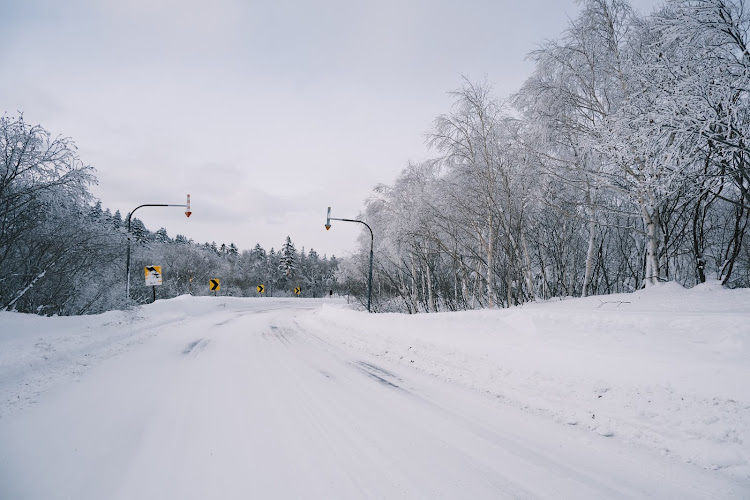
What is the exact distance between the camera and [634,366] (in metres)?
4.47

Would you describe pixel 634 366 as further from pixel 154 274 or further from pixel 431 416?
pixel 154 274

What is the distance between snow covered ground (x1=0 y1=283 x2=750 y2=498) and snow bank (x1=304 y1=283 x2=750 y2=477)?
0.02 metres

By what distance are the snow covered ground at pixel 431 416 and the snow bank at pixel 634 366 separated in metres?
0.02

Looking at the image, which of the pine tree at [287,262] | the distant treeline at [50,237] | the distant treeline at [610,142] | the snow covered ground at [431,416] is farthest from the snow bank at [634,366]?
the pine tree at [287,262]

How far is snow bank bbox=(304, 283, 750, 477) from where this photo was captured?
3.45m

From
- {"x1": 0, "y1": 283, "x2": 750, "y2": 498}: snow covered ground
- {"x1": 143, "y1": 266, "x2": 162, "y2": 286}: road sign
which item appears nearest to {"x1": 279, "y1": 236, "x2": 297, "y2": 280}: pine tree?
{"x1": 143, "y1": 266, "x2": 162, "y2": 286}: road sign

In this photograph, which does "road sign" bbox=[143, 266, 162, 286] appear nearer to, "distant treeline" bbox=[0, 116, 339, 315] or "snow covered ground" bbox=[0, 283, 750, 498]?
"distant treeline" bbox=[0, 116, 339, 315]

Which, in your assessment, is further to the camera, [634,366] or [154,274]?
[154,274]

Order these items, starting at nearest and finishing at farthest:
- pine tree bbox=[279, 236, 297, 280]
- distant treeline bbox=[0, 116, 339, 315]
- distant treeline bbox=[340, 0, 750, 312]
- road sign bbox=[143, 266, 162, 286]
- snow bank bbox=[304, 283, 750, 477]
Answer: snow bank bbox=[304, 283, 750, 477], distant treeline bbox=[340, 0, 750, 312], distant treeline bbox=[0, 116, 339, 315], road sign bbox=[143, 266, 162, 286], pine tree bbox=[279, 236, 297, 280]

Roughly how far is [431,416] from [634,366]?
2.91 metres

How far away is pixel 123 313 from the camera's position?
1484cm

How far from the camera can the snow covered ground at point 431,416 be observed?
2.83 meters

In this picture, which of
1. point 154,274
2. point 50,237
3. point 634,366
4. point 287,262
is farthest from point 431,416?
point 287,262

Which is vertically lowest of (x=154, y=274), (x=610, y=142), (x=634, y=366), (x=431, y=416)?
(x=431, y=416)
